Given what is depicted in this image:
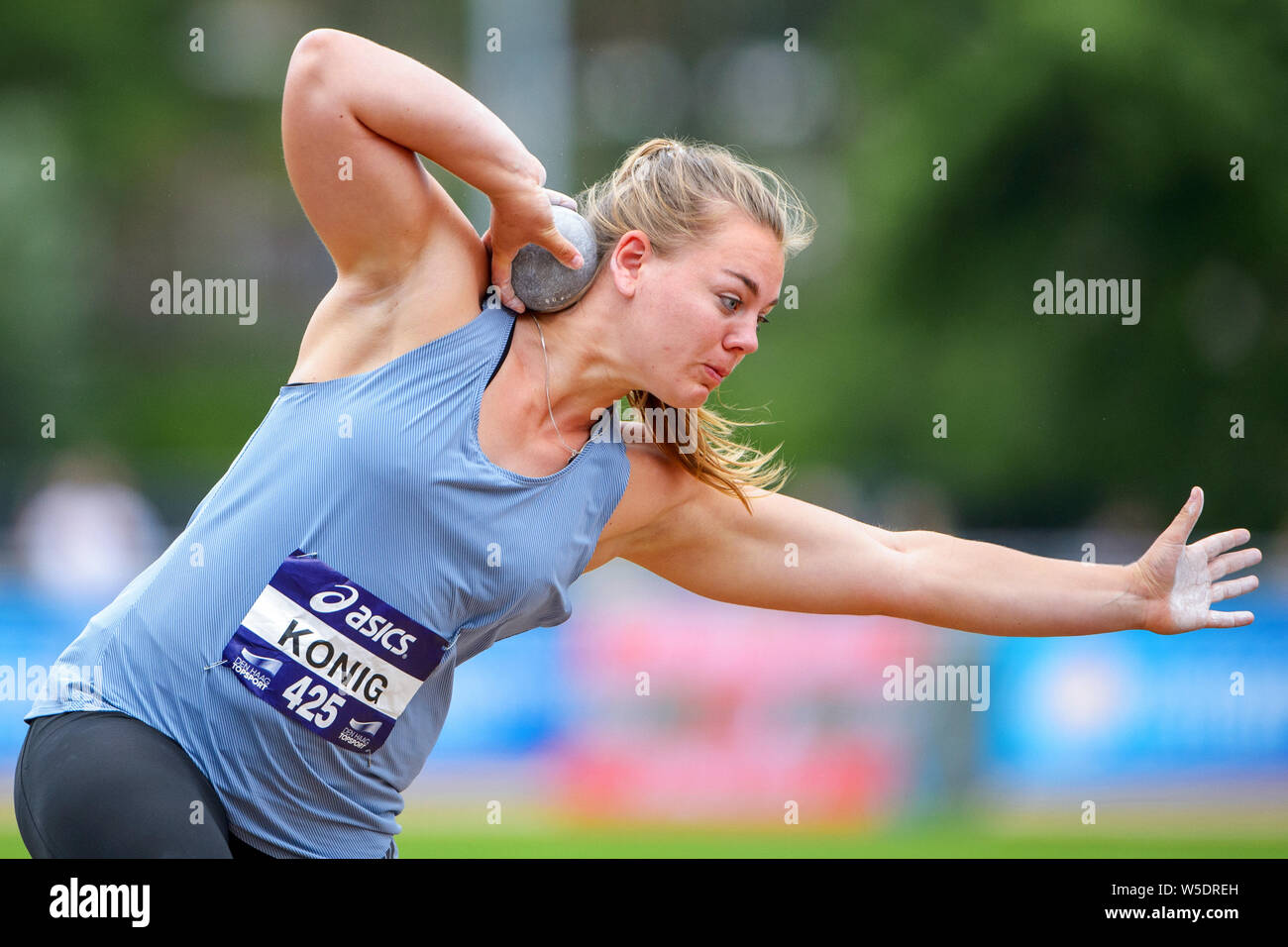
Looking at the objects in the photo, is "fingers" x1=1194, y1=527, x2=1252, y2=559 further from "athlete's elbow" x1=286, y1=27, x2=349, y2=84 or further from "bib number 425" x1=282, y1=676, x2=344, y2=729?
"athlete's elbow" x1=286, y1=27, x2=349, y2=84

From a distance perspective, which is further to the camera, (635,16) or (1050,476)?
(635,16)

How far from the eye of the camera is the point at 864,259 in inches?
689

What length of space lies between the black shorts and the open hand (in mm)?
2240

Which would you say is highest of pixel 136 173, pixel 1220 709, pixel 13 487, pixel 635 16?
pixel 635 16

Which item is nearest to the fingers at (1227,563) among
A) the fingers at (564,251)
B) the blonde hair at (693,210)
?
the blonde hair at (693,210)

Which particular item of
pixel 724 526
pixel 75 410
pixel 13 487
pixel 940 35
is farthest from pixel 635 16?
pixel 724 526

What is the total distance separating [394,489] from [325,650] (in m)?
0.36

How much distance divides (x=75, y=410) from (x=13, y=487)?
557 centimetres

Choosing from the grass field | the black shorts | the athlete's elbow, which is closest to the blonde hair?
the athlete's elbow

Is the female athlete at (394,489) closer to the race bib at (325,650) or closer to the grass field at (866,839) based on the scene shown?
the race bib at (325,650)

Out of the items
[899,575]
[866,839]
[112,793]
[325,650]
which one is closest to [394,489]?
[325,650]

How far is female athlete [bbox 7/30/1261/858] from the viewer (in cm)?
281

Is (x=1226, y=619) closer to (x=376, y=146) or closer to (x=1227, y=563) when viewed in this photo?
(x=1227, y=563)

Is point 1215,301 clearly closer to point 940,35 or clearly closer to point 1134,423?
point 1134,423
